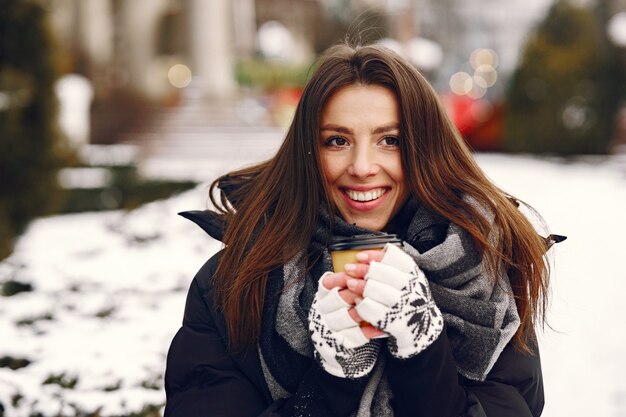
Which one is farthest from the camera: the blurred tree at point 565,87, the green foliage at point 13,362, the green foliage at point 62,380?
the blurred tree at point 565,87

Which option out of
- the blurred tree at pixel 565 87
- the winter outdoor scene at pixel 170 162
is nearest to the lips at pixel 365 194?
the winter outdoor scene at pixel 170 162

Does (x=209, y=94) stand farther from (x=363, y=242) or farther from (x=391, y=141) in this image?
(x=363, y=242)

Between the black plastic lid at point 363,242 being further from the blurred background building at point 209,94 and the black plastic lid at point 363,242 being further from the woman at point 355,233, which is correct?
the blurred background building at point 209,94

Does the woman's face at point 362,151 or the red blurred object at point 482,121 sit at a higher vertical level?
the woman's face at point 362,151

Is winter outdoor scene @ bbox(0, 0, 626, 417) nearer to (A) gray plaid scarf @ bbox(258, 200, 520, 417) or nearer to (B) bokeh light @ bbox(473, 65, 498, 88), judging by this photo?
(A) gray plaid scarf @ bbox(258, 200, 520, 417)

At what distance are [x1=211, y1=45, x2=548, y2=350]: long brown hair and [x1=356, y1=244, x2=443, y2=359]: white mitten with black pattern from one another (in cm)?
32

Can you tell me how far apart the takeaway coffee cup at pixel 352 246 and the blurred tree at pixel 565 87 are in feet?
61.6

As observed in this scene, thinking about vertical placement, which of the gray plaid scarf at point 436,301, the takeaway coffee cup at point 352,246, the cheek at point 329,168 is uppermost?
the cheek at point 329,168

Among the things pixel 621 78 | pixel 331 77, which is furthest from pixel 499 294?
pixel 621 78

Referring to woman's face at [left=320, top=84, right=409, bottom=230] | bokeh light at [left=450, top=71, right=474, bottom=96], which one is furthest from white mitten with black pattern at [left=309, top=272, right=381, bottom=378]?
bokeh light at [left=450, top=71, right=474, bottom=96]

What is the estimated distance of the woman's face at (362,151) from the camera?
75.6 inches

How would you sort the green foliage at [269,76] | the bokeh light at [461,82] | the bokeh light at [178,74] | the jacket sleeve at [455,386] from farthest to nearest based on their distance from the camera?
the bokeh light at [461,82]
the bokeh light at [178,74]
the green foliage at [269,76]
the jacket sleeve at [455,386]

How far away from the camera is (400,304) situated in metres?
1.59

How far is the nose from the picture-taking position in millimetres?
1895
